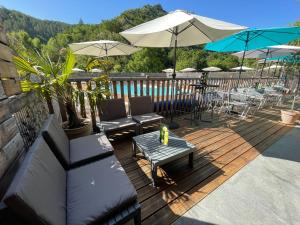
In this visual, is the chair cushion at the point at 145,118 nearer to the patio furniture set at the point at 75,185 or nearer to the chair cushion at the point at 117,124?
the chair cushion at the point at 117,124

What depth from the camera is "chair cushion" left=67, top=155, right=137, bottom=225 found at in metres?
1.29

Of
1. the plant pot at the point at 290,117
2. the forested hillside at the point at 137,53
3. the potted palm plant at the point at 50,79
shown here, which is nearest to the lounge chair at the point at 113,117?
the potted palm plant at the point at 50,79

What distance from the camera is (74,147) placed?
2.39 meters

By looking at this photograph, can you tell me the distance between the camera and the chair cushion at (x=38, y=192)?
3.02 ft

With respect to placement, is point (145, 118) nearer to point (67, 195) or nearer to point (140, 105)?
point (140, 105)

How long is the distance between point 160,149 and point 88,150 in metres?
1.09

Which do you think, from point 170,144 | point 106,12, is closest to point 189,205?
point 170,144

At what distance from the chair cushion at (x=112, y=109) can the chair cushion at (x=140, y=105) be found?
26 centimetres

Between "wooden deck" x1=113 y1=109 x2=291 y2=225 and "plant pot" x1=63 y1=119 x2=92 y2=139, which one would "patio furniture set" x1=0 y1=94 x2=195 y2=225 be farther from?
"plant pot" x1=63 y1=119 x2=92 y2=139

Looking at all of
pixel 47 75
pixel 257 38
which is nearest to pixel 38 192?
pixel 47 75

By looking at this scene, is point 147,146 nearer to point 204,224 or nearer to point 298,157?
point 204,224

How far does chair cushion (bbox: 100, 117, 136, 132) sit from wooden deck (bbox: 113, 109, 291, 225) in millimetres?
474

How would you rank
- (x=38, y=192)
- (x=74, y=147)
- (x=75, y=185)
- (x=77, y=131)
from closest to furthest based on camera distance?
(x=38, y=192) < (x=75, y=185) < (x=74, y=147) < (x=77, y=131)

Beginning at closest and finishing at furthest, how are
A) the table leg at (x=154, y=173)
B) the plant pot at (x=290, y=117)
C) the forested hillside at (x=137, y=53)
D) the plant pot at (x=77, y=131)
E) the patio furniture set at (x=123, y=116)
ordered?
1. the table leg at (x=154, y=173)
2. the plant pot at (x=77, y=131)
3. the patio furniture set at (x=123, y=116)
4. the plant pot at (x=290, y=117)
5. the forested hillside at (x=137, y=53)
